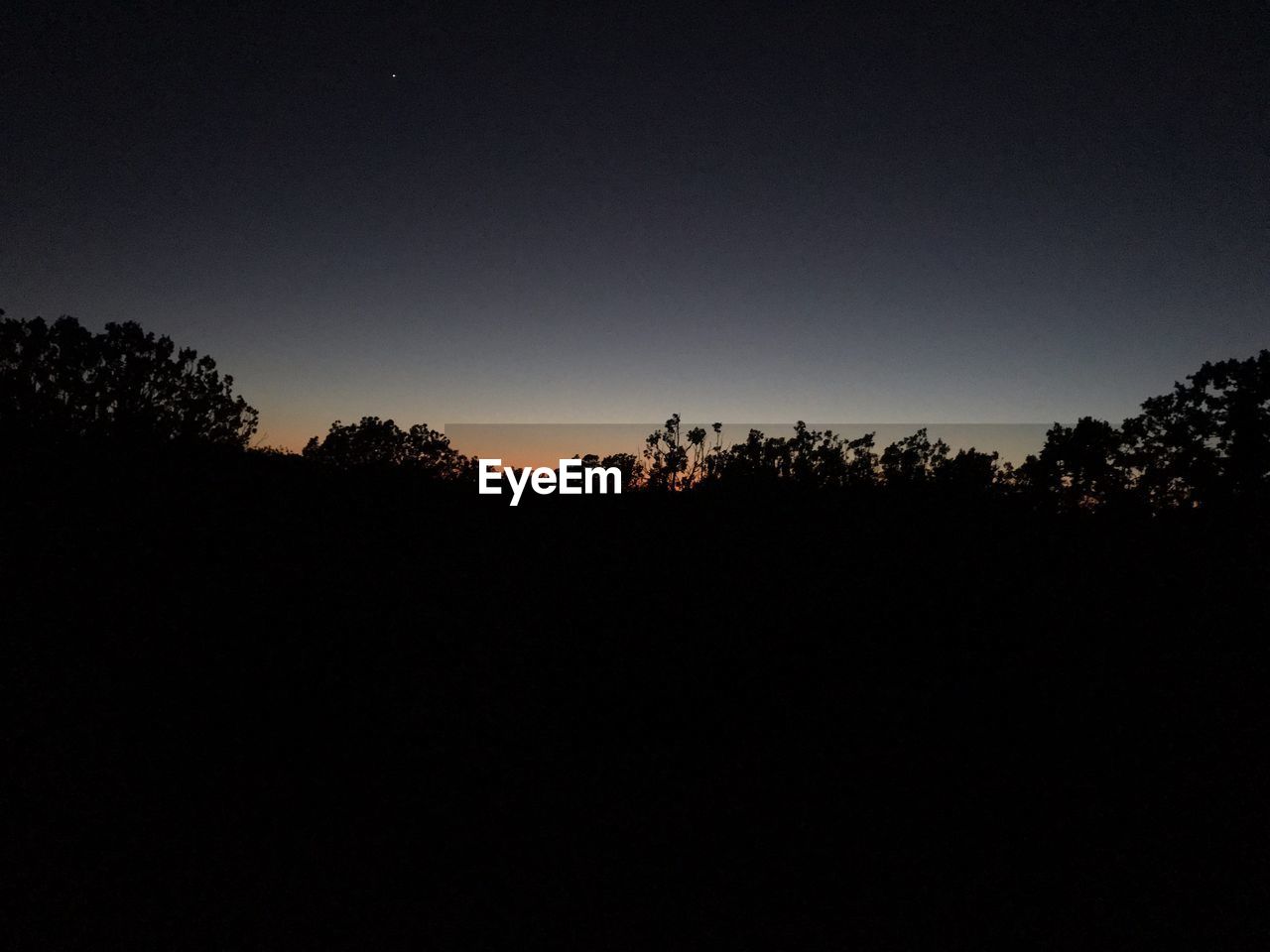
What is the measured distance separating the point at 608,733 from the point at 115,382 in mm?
25425

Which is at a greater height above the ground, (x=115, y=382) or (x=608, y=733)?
(x=115, y=382)

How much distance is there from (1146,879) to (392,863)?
6273 millimetres

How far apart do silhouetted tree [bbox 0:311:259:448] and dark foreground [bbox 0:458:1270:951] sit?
295 inches

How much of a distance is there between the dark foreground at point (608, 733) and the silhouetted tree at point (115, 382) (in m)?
7.50

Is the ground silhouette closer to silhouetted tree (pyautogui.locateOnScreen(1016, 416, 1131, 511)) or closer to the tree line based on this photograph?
the tree line

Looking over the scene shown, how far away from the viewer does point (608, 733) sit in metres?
7.25

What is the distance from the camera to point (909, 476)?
17016mm

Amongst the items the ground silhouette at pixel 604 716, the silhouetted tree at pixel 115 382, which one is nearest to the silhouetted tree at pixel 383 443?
the silhouetted tree at pixel 115 382

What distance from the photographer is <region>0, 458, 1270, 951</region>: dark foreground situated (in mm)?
4582

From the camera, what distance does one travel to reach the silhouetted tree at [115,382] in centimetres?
1723

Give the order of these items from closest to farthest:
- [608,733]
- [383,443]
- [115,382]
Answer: [608,733]
[115,382]
[383,443]

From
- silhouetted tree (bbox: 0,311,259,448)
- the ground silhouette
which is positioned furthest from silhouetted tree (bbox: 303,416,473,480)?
the ground silhouette

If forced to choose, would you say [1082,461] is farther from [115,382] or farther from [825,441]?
[115,382]

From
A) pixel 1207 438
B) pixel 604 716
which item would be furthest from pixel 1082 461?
pixel 604 716
